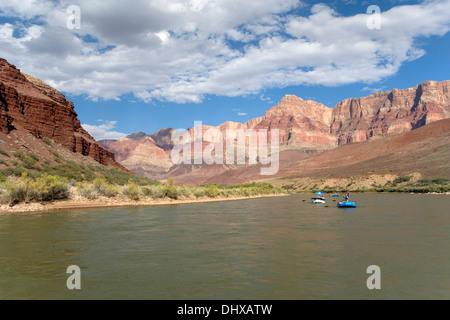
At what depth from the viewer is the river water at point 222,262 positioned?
10242 millimetres

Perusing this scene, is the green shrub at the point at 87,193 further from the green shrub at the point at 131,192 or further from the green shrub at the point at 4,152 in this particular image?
the green shrub at the point at 4,152

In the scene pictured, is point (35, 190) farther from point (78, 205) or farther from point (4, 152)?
point (4, 152)

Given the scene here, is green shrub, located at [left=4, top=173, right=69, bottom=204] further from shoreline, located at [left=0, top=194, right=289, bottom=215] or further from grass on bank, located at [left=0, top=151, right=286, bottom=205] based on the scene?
shoreline, located at [left=0, top=194, right=289, bottom=215]

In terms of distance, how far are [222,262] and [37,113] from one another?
6864 centimetres

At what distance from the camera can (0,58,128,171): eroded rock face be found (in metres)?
62.6

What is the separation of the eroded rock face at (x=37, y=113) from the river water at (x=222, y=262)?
47.7 m

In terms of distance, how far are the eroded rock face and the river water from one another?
157ft

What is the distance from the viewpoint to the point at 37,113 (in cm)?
6912

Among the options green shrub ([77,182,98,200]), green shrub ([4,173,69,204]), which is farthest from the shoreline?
green shrub ([4,173,69,204])

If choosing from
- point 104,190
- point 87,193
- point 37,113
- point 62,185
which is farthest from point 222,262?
point 37,113
